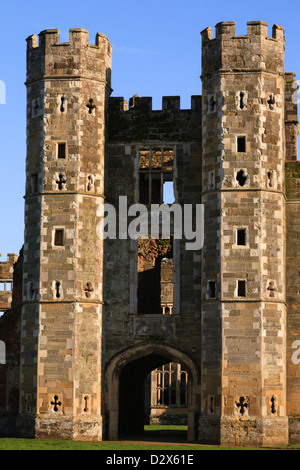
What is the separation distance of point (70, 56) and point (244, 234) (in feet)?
29.9

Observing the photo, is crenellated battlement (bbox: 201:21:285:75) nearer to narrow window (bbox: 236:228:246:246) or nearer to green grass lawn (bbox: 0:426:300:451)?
narrow window (bbox: 236:228:246:246)

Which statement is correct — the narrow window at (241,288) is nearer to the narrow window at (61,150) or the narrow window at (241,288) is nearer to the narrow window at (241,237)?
the narrow window at (241,237)

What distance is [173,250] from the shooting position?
38.2 metres

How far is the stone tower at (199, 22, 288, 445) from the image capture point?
1391 inches

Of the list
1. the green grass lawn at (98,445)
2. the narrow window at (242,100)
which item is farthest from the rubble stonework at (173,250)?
the green grass lawn at (98,445)

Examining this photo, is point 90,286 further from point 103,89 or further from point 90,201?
point 103,89

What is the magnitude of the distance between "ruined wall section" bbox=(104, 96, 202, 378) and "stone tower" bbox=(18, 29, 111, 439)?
93 centimetres

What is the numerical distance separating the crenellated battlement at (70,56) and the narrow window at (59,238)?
5714mm

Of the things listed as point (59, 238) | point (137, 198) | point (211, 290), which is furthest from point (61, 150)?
point (211, 290)

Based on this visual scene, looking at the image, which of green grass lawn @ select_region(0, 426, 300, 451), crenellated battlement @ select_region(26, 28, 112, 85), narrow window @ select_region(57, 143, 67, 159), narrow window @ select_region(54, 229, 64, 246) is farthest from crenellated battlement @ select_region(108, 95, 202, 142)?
green grass lawn @ select_region(0, 426, 300, 451)

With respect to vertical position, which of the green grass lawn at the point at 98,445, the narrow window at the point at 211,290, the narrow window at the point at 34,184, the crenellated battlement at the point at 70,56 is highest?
the crenellated battlement at the point at 70,56

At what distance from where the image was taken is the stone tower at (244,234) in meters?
35.3

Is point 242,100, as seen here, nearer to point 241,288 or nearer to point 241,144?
point 241,144
